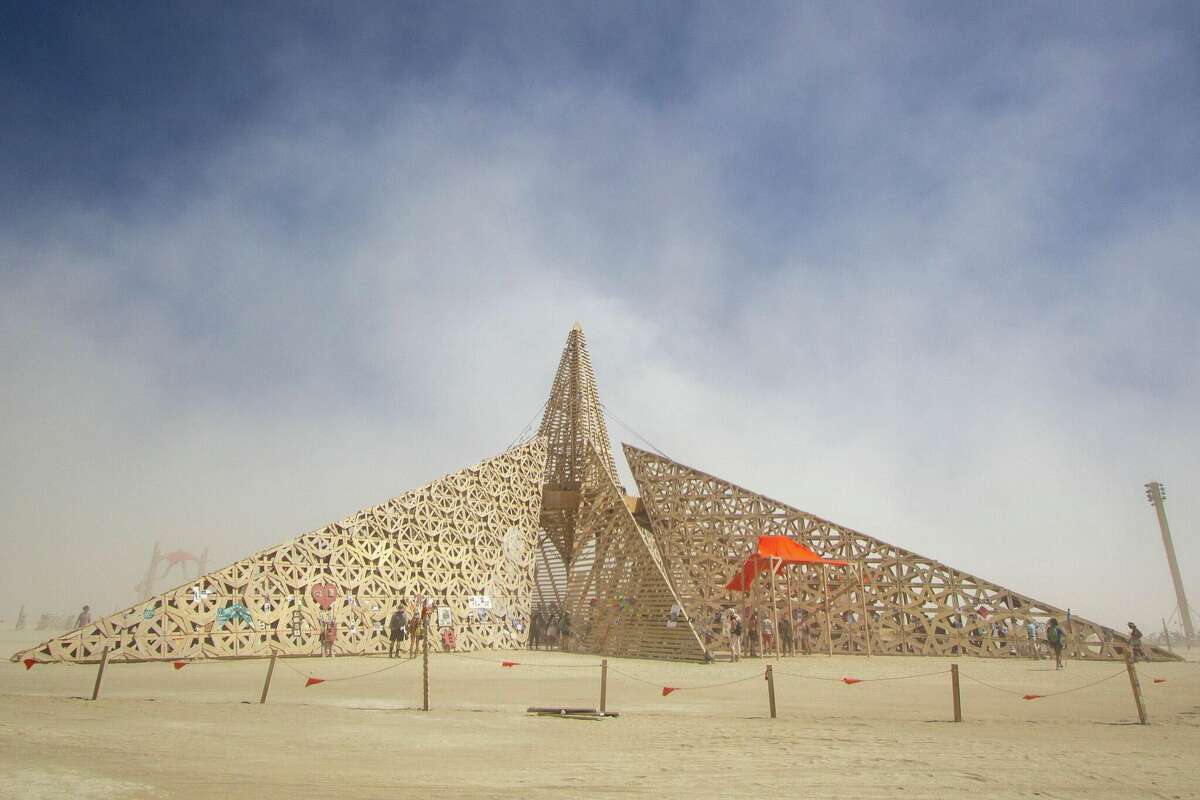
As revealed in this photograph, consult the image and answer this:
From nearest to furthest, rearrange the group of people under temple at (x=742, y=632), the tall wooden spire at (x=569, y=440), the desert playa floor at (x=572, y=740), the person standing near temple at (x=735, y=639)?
the desert playa floor at (x=572, y=740) → the group of people under temple at (x=742, y=632) → the person standing near temple at (x=735, y=639) → the tall wooden spire at (x=569, y=440)

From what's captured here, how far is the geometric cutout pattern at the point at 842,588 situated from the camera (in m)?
18.0

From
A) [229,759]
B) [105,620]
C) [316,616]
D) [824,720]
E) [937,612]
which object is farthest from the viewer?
[937,612]

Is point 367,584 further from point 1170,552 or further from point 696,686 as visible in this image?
point 1170,552

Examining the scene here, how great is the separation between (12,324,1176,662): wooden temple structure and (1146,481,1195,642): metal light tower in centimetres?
2539

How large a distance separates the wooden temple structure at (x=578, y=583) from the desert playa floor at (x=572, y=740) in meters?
3.32

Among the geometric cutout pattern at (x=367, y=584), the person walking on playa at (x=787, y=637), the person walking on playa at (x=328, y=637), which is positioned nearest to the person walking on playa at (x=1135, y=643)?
the person walking on playa at (x=787, y=637)

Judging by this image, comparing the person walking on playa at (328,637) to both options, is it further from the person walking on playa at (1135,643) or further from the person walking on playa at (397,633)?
the person walking on playa at (1135,643)

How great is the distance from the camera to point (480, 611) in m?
19.1

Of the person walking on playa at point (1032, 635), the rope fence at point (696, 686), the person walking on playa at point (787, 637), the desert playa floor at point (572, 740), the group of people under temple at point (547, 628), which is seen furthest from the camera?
the group of people under temple at point (547, 628)

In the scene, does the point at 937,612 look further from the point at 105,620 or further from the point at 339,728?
the point at 105,620

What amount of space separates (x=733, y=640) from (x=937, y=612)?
6.05m

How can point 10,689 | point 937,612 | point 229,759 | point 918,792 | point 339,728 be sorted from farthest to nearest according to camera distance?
1. point 937,612
2. point 10,689
3. point 339,728
4. point 229,759
5. point 918,792

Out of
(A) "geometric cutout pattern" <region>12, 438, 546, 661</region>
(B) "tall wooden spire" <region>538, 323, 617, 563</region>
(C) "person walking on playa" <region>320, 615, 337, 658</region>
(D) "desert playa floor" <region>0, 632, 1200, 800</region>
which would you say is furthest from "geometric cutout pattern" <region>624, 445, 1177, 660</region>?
(C) "person walking on playa" <region>320, 615, 337, 658</region>

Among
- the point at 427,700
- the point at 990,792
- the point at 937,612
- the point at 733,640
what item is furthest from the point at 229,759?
the point at 937,612
